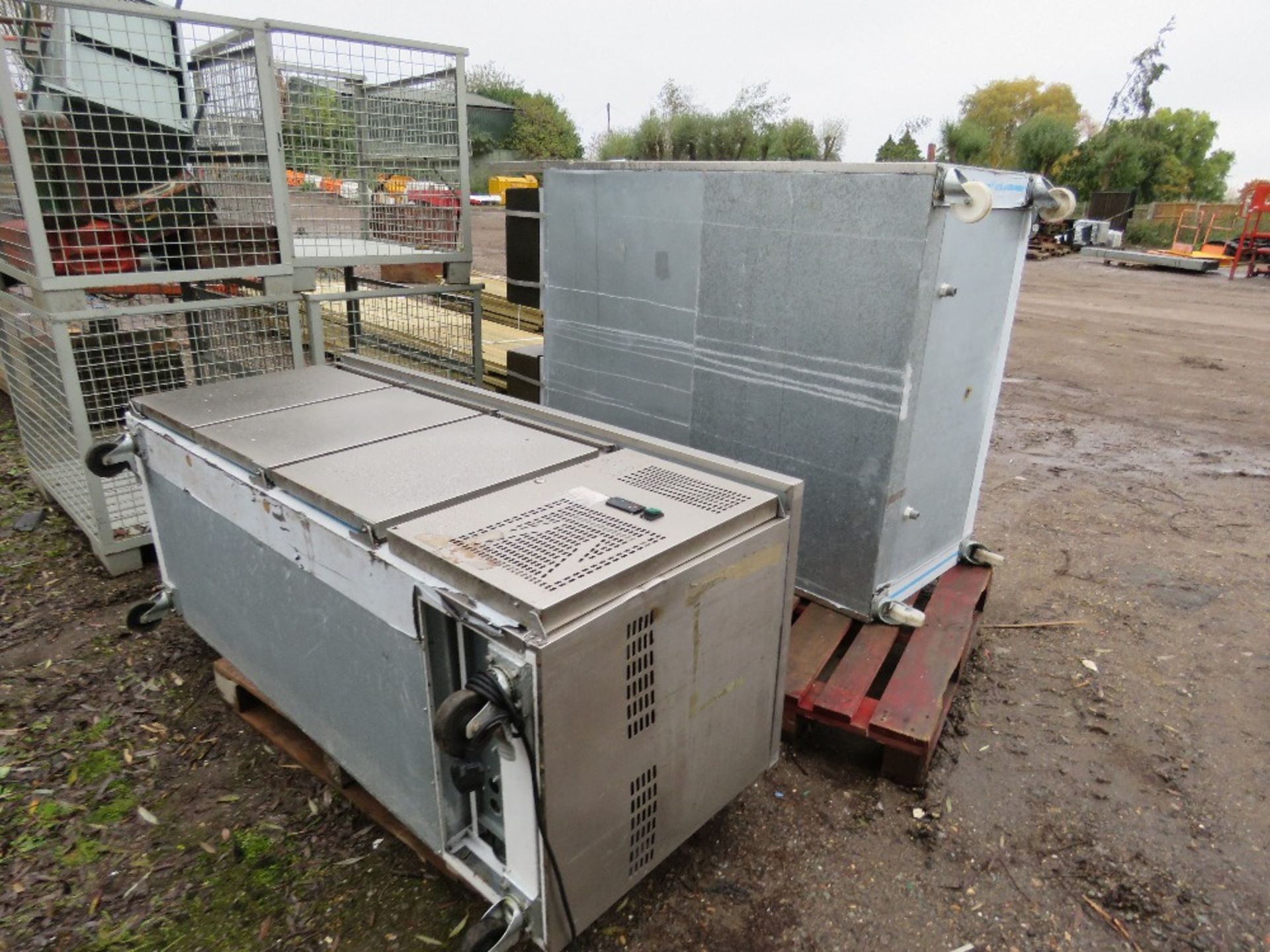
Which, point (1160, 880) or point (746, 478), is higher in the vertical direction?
point (746, 478)

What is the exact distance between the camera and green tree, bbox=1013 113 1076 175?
2969 centimetres

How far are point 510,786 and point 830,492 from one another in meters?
1.65

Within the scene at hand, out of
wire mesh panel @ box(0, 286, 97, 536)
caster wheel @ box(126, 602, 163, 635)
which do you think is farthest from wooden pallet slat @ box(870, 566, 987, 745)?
wire mesh panel @ box(0, 286, 97, 536)

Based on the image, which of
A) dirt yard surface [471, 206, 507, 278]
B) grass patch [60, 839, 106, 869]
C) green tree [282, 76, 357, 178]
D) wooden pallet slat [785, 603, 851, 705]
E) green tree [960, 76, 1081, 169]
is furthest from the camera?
green tree [960, 76, 1081, 169]

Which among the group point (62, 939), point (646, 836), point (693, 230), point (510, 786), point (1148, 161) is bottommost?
point (62, 939)

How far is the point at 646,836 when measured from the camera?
180cm

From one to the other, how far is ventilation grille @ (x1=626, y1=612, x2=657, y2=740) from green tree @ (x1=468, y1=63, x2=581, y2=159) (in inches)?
1485

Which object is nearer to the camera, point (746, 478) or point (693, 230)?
point (746, 478)

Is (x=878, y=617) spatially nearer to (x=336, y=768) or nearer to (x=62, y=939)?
(x=336, y=768)

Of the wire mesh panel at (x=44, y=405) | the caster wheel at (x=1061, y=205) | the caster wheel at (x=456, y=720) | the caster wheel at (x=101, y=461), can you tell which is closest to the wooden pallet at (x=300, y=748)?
the caster wheel at (x=456, y=720)

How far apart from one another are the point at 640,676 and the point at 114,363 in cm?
285

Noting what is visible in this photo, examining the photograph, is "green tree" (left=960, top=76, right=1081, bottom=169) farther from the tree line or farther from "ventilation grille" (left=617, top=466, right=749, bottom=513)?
"ventilation grille" (left=617, top=466, right=749, bottom=513)

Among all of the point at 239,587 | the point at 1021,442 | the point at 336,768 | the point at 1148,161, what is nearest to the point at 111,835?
the point at 336,768

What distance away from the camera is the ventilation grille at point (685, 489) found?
1859 millimetres
